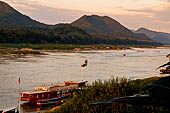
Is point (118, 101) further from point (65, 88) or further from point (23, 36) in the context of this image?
point (23, 36)

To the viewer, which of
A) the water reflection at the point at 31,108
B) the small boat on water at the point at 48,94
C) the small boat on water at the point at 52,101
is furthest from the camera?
the small boat on water at the point at 52,101

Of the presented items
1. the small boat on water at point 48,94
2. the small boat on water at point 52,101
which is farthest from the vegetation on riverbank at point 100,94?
the small boat on water at point 52,101

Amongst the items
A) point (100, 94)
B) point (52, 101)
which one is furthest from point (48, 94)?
point (100, 94)

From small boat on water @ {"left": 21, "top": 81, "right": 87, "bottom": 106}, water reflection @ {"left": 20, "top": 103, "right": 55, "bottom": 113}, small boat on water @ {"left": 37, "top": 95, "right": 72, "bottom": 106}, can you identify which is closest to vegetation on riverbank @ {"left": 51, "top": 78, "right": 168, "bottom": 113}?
water reflection @ {"left": 20, "top": 103, "right": 55, "bottom": 113}

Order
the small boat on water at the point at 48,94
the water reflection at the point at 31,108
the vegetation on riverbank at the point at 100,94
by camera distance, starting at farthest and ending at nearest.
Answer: the small boat on water at the point at 48,94, the water reflection at the point at 31,108, the vegetation on riverbank at the point at 100,94

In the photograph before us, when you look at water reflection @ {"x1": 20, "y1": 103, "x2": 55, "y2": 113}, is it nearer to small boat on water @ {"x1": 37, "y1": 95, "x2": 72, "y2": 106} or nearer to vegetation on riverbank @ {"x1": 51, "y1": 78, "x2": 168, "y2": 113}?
small boat on water @ {"x1": 37, "y1": 95, "x2": 72, "y2": 106}

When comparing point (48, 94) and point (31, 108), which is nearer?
point (31, 108)

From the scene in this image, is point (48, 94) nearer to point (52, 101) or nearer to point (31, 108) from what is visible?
point (52, 101)

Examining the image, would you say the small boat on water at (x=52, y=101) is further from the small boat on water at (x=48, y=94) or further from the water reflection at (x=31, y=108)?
the water reflection at (x=31, y=108)

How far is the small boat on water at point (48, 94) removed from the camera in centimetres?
3438

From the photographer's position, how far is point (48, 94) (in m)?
36.7

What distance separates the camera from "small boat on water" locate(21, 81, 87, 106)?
3438 centimetres

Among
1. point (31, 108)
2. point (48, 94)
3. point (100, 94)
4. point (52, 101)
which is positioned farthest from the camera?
point (48, 94)

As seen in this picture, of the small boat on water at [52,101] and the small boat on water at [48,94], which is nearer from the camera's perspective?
the small boat on water at [48,94]
